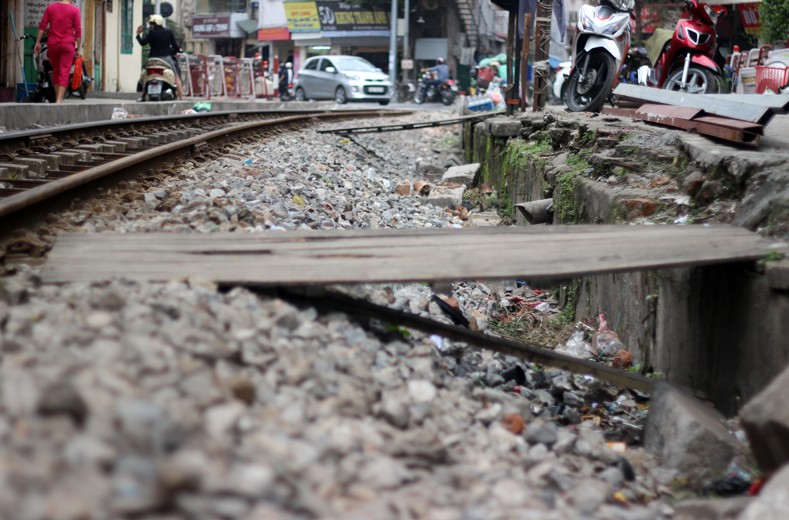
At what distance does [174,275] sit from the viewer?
3.24 meters

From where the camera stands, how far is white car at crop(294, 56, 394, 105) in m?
28.3

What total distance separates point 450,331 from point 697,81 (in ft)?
22.8

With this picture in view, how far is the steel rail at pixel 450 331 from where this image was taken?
3422mm

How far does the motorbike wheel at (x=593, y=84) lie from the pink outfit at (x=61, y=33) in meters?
7.06

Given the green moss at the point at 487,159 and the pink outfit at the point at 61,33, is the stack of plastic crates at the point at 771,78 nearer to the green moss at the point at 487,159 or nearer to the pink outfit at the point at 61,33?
the green moss at the point at 487,159

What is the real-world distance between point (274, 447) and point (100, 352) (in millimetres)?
523

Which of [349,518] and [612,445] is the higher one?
[349,518]

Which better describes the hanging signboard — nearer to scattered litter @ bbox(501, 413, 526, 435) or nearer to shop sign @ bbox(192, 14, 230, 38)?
scattered litter @ bbox(501, 413, 526, 435)

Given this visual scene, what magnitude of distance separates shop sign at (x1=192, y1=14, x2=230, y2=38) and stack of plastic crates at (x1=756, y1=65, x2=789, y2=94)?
41.8 metres

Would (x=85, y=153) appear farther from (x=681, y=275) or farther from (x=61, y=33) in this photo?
(x=61, y=33)

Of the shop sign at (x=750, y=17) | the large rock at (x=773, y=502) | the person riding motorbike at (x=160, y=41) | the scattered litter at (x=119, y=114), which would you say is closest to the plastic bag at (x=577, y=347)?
the large rock at (x=773, y=502)

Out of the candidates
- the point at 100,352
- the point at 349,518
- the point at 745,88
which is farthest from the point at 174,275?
the point at 745,88

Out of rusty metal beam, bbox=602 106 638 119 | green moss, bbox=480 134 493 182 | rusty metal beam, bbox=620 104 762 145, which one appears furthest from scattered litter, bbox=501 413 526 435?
green moss, bbox=480 134 493 182

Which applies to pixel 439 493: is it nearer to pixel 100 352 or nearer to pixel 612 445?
pixel 100 352
